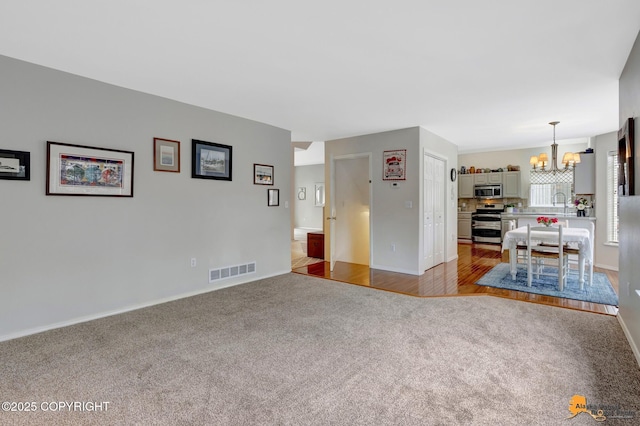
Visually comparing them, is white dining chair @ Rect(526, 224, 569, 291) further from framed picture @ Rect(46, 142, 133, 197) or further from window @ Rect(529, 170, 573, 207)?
framed picture @ Rect(46, 142, 133, 197)

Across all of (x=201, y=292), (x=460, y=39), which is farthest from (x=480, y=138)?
(x=201, y=292)

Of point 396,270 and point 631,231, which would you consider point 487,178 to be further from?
point 631,231

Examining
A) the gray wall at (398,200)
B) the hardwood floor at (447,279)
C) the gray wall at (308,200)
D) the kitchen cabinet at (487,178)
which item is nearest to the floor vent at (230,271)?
the hardwood floor at (447,279)

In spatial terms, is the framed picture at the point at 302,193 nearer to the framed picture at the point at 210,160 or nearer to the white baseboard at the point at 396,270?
the white baseboard at the point at 396,270

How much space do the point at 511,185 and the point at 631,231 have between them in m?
6.32

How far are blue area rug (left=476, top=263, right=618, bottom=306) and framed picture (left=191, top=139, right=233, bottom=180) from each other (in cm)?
380

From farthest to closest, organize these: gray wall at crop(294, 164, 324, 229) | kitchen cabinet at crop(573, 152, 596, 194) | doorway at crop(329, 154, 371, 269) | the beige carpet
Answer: gray wall at crop(294, 164, 324, 229) → doorway at crop(329, 154, 371, 269) → kitchen cabinet at crop(573, 152, 596, 194) → the beige carpet

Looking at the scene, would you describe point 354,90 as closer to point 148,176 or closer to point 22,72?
point 148,176

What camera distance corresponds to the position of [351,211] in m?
6.25

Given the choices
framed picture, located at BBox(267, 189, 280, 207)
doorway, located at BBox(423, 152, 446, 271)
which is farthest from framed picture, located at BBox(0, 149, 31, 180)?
doorway, located at BBox(423, 152, 446, 271)

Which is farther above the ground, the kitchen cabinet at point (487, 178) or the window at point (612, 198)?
the kitchen cabinet at point (487, 178)

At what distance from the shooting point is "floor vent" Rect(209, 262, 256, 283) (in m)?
4.24

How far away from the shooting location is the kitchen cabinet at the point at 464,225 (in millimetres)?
8867

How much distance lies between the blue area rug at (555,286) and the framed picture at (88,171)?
180 inches
